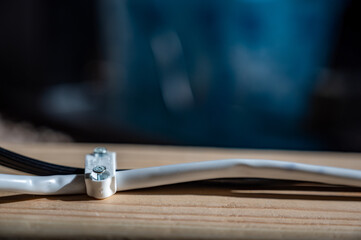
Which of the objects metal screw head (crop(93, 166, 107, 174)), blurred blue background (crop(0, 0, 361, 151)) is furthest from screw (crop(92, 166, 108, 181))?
blurred blue background (crop(0, 0, 361, 151))

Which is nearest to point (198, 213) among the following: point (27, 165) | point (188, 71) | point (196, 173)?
point (196, 173)

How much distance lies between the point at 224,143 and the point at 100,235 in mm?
1205

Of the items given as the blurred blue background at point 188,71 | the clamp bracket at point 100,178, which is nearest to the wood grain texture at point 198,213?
the clamp bracket at point 100,178

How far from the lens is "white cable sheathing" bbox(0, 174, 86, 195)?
26cm

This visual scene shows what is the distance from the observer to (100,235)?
0.75ft

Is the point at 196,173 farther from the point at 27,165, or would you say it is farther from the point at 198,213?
the point at 27,165

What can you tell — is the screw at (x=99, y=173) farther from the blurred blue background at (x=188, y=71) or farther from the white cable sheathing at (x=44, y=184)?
the blurred blue background at (x=188, y=71)

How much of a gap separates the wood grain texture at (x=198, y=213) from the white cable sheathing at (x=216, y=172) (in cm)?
1

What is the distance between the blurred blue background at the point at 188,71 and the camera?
1.34m

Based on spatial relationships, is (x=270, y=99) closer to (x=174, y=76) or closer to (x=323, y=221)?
(x=174, y=76)

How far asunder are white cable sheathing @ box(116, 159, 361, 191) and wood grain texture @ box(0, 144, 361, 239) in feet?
0.05

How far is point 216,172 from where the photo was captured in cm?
28

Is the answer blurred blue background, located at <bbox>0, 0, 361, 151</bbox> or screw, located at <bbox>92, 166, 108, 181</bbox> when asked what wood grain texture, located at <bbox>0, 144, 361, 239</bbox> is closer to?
screw, located at <bbox>92, 166, 108, 181</bbox>

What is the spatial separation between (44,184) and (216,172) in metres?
0.14
